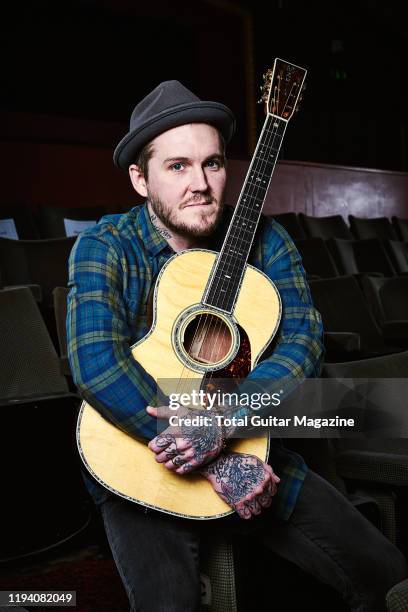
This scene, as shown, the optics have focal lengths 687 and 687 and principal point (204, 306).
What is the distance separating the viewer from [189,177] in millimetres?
1185

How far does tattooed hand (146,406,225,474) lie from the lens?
1013 millimetres

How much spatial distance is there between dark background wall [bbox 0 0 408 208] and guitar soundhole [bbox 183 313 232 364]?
A: 4.02 meters

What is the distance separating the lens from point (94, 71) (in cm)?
644

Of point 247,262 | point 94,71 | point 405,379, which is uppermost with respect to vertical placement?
point 94,71

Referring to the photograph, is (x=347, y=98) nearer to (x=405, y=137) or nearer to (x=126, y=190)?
(x=405, y=137)

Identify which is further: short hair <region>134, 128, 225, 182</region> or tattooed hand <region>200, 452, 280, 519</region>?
short hair <region>134, 128, 225, 182</region>

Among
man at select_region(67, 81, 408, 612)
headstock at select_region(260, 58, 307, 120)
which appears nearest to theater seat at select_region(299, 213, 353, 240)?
headstock at select_region(260, 58, 307, 120)

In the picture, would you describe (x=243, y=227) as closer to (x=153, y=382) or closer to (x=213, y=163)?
(x=213, y=163)

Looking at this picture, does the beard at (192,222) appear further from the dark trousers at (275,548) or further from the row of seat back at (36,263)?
the row of seat back at (36,263)

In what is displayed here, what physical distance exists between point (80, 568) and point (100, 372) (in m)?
0.89

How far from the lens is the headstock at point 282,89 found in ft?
4.22

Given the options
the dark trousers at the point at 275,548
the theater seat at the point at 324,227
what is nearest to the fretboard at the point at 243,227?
the dark trousers at the point at 275,548

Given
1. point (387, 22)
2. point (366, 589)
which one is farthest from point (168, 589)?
point (387, 22)

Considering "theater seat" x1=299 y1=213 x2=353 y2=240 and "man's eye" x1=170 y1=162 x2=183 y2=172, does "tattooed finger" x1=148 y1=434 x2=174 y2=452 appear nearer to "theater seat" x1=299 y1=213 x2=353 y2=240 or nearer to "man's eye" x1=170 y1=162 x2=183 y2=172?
"man's eye" x1=170 y1=162 x2=183 y2=172
